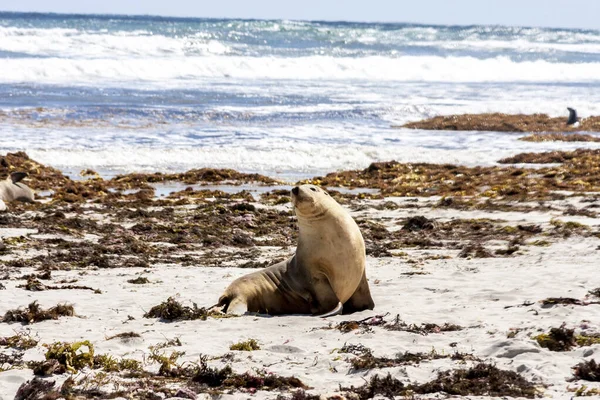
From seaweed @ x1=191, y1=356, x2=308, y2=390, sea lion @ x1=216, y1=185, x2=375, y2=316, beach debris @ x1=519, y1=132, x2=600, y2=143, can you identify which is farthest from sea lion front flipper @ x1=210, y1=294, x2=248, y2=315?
beach debris @ x1=519, y1=132, x2=600, y2=143

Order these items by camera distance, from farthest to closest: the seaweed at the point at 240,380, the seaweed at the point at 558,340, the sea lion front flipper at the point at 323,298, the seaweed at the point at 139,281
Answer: the seaweed at the point at 139,281 → the sea lion front flipper at the point at 323,298 → the seaweed at the point at 558,340 → the seaweed at the point at 240,380

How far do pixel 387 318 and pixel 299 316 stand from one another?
0.74 metres

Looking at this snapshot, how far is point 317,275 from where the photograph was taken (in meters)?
7.33

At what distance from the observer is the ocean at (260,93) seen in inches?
835

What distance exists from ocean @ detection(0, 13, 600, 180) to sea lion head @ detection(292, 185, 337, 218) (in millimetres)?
11214

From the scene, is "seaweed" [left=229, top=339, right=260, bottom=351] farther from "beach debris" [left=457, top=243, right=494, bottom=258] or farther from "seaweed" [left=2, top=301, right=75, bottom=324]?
"beach debris" [left=457, top=243, right=494, bottom=258]

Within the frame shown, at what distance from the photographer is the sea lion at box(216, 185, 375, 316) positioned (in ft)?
23.9

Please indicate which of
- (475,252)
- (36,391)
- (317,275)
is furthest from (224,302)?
(475,252)

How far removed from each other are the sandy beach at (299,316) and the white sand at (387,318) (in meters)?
0.02

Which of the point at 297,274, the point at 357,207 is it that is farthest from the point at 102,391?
the point at 357,207

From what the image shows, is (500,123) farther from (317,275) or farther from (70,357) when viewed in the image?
(70,357)

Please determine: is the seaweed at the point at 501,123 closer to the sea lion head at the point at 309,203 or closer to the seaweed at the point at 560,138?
the seaweed at the point at 560,138

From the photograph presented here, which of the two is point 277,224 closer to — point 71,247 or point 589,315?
point 71,247

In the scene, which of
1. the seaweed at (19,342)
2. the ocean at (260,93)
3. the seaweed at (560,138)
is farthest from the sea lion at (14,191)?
the seaweed at (560,138)
